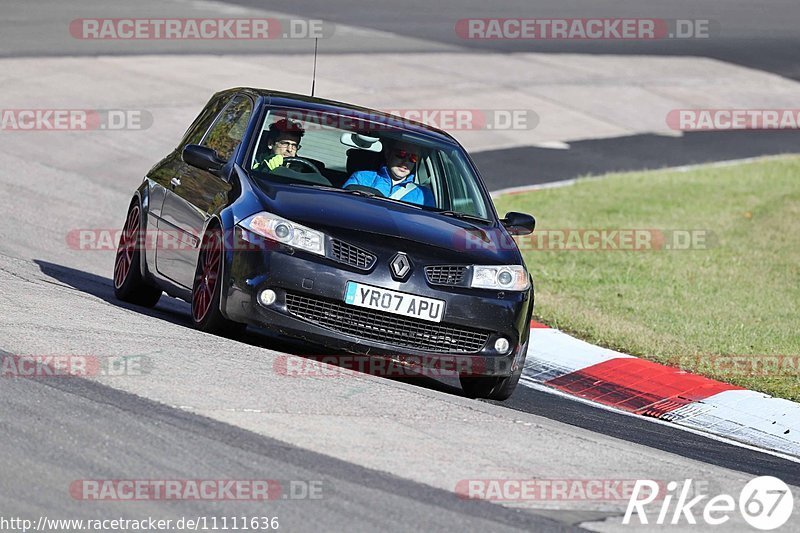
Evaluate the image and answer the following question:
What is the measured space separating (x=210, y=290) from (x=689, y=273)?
7106 millimetres

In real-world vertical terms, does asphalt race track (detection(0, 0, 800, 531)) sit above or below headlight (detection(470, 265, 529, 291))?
below

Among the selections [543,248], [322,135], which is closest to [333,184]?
Answer: [322,135]

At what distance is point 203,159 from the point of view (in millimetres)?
9172

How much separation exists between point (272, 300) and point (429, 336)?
92 centimetres

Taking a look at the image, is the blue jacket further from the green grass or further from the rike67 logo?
the rike67 logo

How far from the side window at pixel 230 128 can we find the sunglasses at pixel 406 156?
99 centimetres

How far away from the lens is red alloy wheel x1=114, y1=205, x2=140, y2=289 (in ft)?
34.1

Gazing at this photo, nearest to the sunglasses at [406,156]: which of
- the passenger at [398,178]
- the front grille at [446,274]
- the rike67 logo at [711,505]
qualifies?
the passenger at [398,178]

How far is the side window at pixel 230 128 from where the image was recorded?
31.3 feet

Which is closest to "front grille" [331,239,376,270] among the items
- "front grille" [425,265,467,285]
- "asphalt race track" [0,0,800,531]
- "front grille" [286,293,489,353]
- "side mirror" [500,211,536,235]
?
"front grille" [286,293,489,353]

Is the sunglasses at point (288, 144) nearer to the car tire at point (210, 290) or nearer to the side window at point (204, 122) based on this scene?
the car tire at point (210, 290)

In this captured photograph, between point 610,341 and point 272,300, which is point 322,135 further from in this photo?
point 610,341

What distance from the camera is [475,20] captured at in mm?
31750

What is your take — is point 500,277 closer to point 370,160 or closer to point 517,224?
point 517,224
